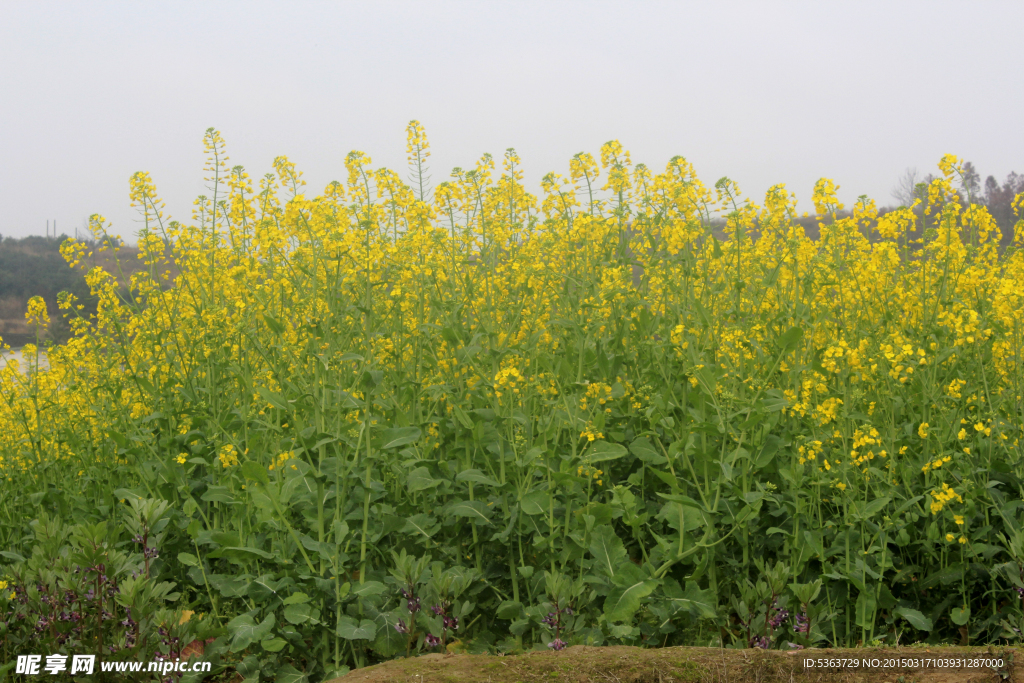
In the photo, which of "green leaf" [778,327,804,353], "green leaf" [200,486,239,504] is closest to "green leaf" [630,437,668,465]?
"green leaf" [778,327,804,353]

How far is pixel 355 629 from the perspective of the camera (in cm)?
294

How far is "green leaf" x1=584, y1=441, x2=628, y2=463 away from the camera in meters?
3.20

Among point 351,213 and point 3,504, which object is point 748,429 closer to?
point 351,213

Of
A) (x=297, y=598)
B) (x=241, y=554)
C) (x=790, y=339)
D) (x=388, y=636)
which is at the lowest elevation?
(x=388, y=636)

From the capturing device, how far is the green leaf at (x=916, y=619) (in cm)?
312

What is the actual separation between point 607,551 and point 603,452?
1.48 feet

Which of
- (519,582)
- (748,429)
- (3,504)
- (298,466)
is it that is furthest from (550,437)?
(3,504)

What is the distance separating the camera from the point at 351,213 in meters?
4.34

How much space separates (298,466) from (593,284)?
198 cm

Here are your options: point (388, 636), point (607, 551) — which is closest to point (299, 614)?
point (388, 636)

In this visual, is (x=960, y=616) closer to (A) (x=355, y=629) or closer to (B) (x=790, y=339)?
(B) (x=790, y=339)

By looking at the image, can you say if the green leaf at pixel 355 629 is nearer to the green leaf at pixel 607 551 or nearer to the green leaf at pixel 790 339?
the green leaf at pixel 607 551

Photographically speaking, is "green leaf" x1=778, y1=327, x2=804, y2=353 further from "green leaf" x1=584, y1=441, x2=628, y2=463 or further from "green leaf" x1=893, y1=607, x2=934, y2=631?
A: "green leaf" x1=893, y1=607, x2=934, y2=631

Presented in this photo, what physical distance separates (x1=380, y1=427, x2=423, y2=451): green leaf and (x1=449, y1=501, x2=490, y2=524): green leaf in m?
0.40
